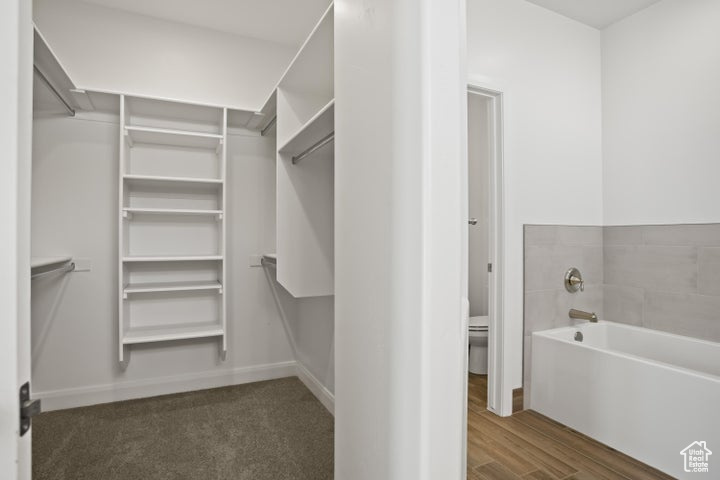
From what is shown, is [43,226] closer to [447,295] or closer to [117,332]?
[117,332]

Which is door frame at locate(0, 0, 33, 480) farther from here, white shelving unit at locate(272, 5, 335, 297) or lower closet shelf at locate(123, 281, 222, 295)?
lower closet shelf at locate(123, 281, 222, 295)

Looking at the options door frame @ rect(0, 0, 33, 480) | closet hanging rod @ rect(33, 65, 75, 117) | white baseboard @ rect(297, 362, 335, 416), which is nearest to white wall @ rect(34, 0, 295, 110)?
closet hanging rod @ rect(33, 65, 75, 117)

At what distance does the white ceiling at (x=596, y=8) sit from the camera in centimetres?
256

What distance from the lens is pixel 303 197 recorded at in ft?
7.73

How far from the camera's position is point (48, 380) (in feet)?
8.26

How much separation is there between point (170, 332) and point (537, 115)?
2959 mm

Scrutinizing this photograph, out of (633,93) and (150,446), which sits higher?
(633,93)

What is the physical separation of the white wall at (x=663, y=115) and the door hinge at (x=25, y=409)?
316 cm

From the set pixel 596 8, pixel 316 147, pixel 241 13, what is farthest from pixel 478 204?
Result: pixel 241 13

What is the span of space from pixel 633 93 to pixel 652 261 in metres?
1.19

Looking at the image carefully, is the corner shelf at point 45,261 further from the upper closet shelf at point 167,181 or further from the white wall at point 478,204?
the white wall at point 478,204

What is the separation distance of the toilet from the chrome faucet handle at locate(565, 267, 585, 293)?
2.51ft

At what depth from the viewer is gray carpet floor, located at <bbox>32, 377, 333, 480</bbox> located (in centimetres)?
185

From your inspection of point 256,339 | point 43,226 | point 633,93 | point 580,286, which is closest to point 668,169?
point 633,93
